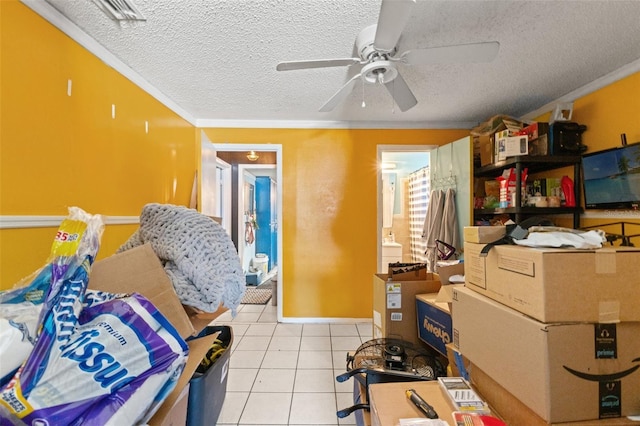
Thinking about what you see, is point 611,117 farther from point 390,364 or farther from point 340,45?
point 390,364

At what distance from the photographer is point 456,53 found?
141 centimetres

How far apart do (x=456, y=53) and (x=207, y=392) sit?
2012 mm

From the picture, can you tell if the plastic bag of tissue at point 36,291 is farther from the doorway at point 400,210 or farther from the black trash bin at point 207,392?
the doorway at point 400,210

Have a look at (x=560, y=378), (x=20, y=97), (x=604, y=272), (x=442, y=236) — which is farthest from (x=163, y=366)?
(x=442, y=236)

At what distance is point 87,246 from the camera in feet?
2.20

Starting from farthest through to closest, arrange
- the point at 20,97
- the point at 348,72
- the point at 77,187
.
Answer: the point at 348,72 → the point at 77,187 → the point at 20,97

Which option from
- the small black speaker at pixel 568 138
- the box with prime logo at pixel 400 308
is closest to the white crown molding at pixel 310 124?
the small black speaker at pixel 568 138

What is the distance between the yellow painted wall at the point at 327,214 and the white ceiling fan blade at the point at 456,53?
1.81m

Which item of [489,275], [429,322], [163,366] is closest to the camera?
[163,366]

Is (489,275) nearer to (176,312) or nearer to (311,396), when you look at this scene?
(176,312)

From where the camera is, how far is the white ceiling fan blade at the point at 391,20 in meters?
1.02

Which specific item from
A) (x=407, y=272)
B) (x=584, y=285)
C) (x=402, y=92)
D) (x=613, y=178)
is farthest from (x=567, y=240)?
(x=613, y=178)

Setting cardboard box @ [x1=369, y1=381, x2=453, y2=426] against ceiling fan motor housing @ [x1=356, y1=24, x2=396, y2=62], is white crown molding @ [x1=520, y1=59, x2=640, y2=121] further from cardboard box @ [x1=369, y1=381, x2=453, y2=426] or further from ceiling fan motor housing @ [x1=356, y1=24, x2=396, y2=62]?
cardboard box @ [x1=369, y1=381, x2=453, y2=426]

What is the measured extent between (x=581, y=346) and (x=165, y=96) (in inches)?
124
